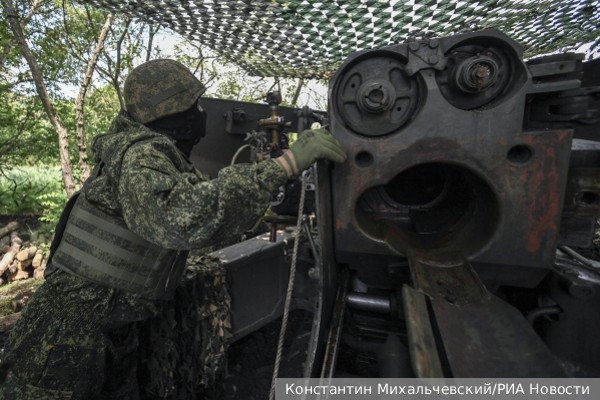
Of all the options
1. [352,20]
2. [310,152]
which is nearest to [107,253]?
[310,152]

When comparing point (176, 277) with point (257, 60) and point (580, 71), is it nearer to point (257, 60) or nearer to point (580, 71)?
point (580, 71)

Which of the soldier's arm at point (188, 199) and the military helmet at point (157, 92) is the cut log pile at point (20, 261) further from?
the soldier's arm at point (188, 199)

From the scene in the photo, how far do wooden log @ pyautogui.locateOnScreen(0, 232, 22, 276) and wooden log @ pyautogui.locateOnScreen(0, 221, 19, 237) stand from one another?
0.15 meters

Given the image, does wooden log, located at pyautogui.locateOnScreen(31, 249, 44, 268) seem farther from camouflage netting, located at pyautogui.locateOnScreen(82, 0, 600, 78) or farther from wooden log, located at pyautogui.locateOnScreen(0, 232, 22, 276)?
camouflage netting, located at pyautogui.locateOnScreen(82, 0, 600, 78)

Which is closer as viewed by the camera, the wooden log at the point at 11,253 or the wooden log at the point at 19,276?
the wooden log at the point at 11,253

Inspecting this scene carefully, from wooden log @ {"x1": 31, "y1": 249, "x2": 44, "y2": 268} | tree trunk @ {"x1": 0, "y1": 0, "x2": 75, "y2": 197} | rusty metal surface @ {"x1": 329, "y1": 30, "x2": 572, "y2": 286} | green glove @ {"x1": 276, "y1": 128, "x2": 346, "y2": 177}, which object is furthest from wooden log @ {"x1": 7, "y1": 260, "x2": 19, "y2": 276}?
rusty metal surface @ {"x1": 329, "y1": 30, "x2": 572, "y2": 286}

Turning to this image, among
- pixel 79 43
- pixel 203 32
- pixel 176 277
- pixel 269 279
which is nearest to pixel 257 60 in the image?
pixel 203 32

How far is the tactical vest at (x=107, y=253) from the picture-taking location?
6.77ft

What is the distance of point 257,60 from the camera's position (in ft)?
18.1

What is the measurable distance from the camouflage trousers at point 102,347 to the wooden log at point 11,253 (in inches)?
355

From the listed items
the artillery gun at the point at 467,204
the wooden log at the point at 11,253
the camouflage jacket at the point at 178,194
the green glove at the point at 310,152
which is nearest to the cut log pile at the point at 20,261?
the wooden log at the point at 11,253

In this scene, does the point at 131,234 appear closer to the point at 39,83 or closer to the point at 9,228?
the point at 39,83

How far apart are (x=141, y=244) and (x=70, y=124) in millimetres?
9901

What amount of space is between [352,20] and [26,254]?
10.9 m
